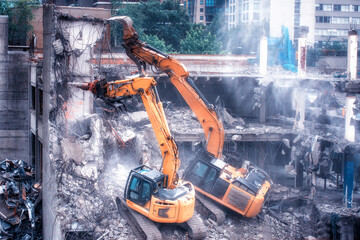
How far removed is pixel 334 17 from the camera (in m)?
47.3

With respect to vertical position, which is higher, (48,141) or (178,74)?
(178,74)

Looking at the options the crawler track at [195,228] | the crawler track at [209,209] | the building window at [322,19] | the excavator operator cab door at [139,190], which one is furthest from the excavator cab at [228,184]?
the building window at [322,19]

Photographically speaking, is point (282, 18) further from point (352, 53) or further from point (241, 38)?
point (352, 53)

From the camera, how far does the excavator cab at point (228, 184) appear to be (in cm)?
1351

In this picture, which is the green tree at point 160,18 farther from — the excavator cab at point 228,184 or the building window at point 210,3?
the building window at point 210,3

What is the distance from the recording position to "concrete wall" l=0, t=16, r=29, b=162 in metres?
19.4

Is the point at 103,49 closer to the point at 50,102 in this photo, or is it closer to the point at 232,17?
the point at 50,102

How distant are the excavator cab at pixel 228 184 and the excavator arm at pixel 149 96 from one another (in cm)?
206

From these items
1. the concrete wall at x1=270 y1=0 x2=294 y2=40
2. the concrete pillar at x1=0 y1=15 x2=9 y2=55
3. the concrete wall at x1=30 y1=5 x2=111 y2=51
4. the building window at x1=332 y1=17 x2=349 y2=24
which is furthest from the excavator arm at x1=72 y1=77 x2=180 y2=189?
the building window at x1=332 y1=17 x2=349 y2=24

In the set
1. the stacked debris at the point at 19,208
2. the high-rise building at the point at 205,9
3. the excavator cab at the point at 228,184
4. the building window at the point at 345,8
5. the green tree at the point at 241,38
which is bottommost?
the stacked debris at the point at 19,208

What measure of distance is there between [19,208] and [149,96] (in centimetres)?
672

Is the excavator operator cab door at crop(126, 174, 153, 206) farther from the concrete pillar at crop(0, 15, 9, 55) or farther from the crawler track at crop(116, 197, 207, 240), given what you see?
the concrete pillar at crop(0, 15, 9, 55)

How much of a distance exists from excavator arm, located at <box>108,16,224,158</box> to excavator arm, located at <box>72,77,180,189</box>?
1.07 m

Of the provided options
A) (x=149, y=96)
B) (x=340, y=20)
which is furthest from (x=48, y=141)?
(x=340, y=20)
